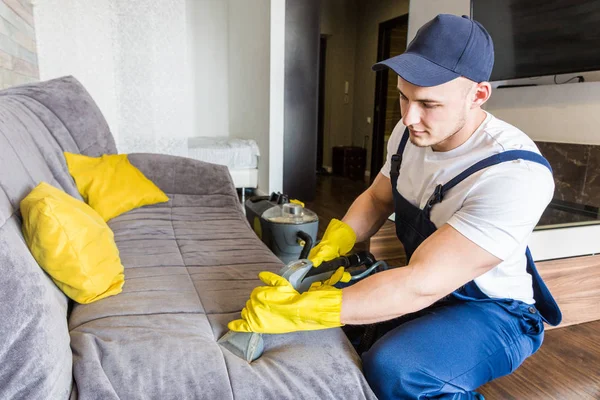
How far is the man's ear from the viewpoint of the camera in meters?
0.98

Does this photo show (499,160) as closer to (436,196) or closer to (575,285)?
(436,196)

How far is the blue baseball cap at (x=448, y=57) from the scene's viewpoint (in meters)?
0.93

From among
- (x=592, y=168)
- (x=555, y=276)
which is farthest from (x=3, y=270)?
(x=592, y=168)

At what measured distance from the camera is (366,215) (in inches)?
55.7

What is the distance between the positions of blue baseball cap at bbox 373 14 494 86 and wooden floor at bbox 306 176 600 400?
3.02 ft

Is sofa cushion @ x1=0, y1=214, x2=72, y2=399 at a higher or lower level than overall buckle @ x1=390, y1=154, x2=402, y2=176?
lower

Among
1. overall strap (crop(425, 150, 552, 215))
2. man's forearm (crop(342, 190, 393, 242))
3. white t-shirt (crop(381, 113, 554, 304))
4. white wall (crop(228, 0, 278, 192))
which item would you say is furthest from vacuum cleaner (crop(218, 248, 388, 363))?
white wall (crop(228, 0, 278, 192))

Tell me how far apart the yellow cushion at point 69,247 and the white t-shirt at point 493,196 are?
89 centimetres

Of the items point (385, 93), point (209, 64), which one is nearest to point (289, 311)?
point (209, 64)

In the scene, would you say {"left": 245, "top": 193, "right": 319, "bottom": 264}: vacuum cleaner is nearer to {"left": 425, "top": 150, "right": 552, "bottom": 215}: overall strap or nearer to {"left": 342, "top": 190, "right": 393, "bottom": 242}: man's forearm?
{"left": 342, "top": 190, "right": 393, "bottom": 242}: man's forearm

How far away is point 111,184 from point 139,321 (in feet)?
3.47

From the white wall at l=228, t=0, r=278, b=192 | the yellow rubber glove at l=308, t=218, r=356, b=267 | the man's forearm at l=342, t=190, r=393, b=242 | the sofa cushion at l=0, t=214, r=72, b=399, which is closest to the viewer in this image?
the sofa cushion at l=0, t=214, r=72, b=399

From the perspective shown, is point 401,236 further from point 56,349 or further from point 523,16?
point 523,16

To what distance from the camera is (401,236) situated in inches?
50.2
